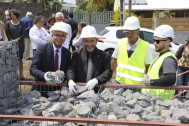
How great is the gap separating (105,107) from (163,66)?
1.05 m

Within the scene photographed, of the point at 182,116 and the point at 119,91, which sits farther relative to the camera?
the point at 119,91

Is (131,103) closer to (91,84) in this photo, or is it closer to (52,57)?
(91,84)

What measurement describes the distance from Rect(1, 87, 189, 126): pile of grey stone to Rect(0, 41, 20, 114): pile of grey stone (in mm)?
148

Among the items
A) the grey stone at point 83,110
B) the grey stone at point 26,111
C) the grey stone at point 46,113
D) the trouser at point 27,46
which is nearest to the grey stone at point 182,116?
the grey stone at point 83,110

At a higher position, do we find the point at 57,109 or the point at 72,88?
the point at 72,88

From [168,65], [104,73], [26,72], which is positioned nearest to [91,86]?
[104,73]

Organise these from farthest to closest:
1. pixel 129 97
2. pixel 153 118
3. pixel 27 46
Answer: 1. pixel 27 46
2. pixel 129 97
3. pixel 153 118

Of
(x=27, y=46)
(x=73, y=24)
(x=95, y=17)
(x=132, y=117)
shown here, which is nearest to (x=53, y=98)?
(x=132, y=117)

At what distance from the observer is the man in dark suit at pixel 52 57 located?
9.64 feet

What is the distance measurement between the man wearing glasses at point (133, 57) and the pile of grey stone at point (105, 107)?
62 centimetres

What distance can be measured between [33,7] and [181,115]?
1643 cm

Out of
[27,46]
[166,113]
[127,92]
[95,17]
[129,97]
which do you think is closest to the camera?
[166,113]

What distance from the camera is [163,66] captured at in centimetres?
289

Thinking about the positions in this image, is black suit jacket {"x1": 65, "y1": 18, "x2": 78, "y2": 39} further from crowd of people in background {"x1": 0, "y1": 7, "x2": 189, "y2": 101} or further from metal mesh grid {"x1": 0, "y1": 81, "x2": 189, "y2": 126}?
metal mesh grid {"x1": 0, "y1": 81, "x2": 189, "y2": 126}
